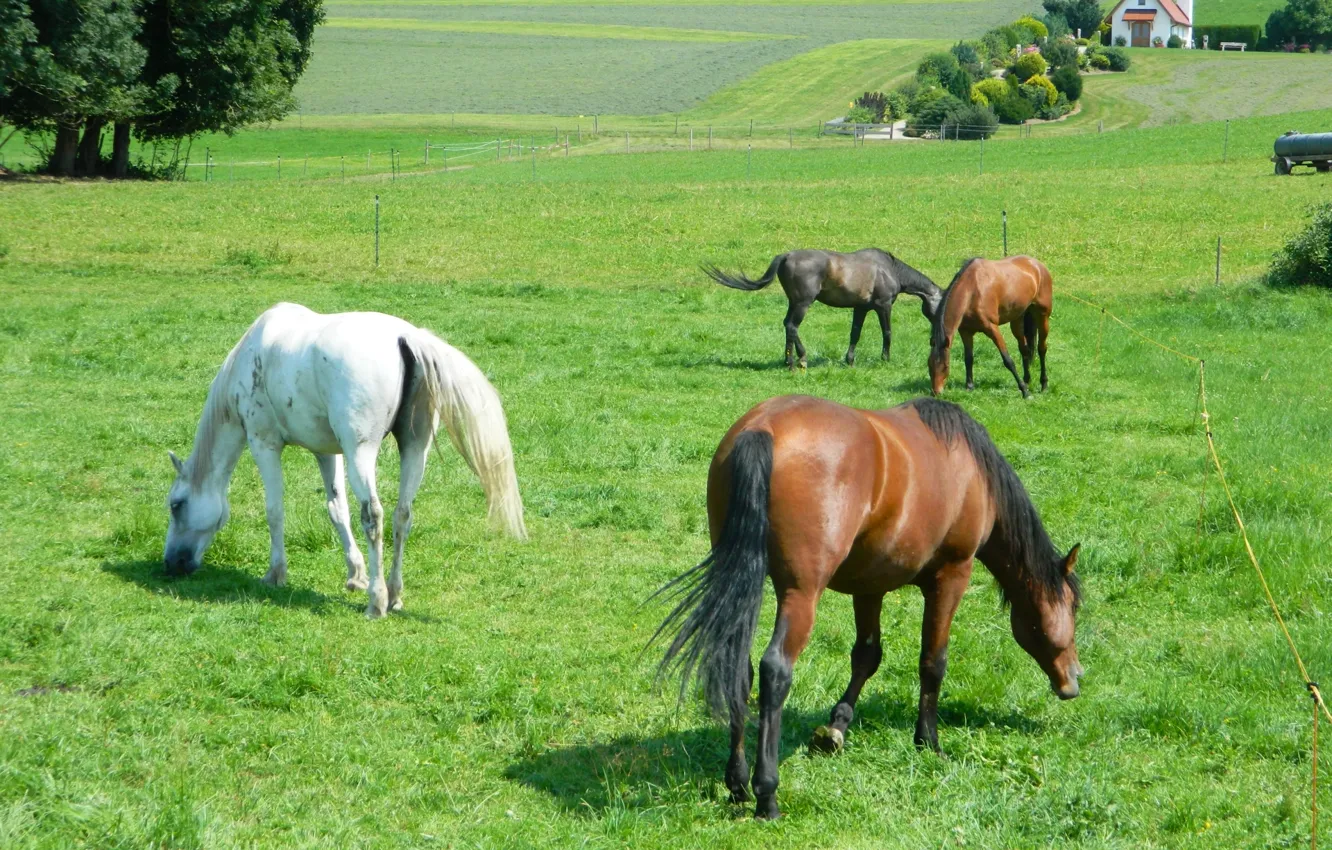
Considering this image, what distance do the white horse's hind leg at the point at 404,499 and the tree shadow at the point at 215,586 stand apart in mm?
344

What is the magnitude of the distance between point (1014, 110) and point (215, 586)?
67.4m

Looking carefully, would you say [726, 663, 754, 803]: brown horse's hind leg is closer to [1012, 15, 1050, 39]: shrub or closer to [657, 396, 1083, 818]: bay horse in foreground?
[657, 396, 1083, 818]: bay horse in foreground

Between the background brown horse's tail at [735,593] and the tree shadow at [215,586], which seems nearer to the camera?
the background brown horse's tail at [735,593]

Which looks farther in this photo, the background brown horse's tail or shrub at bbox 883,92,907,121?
shrub at bbox 883,92,907,121

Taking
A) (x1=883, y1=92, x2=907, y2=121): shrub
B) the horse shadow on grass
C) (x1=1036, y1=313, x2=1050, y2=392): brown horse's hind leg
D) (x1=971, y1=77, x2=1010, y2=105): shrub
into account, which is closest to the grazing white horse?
the horse shadow on grass

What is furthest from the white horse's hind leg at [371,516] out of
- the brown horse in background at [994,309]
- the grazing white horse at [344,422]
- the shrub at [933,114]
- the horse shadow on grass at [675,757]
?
the shrub at [933,114]

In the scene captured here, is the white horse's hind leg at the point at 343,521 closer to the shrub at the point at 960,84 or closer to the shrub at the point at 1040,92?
the shrub at the point at 1040,92

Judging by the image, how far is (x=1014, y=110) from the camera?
69.2 meters

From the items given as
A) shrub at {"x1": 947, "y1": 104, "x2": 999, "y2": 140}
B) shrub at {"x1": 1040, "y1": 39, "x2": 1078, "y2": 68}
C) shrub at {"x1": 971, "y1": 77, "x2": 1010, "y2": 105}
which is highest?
shrub at {"x1": 1040, "y1": 39, "x2": 1078, "y2": 68}

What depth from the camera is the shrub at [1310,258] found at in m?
21.3

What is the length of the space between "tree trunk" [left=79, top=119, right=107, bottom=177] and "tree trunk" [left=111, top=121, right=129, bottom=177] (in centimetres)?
55

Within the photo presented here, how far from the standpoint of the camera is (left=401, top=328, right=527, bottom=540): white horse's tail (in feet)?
25.4

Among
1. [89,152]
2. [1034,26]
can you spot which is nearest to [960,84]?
[1034,26]

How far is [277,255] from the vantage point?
2511 centimetres
